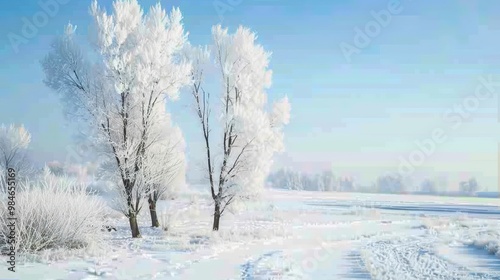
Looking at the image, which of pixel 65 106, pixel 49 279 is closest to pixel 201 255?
pixel 49 279

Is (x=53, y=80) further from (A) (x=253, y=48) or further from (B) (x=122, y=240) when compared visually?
(A) (x=253, y=48)

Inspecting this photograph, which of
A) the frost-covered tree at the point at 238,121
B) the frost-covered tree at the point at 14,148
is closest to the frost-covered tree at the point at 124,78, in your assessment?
the frost-covered tree at the point at 238,121

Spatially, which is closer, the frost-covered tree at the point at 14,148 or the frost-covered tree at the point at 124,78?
the frost-covered tree at the point at 124,78

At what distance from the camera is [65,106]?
16.4 meters

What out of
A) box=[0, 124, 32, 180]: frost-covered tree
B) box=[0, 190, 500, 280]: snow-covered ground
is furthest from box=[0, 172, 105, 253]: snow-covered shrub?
box=[0, 124, 32, 180]: frost-covered tree

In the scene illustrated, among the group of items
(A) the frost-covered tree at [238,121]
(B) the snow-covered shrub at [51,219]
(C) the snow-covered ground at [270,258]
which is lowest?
(C) the snow-covered ground at [270,258]

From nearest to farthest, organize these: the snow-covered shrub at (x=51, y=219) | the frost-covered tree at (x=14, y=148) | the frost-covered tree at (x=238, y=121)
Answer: the snow-covered shrub at (x=51, y=219), the frost-covered tree at (x=238, y=121), the frost-covered tree at (x=14, y=148)

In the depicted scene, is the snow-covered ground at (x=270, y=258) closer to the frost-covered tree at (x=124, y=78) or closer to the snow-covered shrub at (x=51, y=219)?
the snow-covered shrub at (x=51, y=219)

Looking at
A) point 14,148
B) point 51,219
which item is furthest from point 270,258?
point 14,148

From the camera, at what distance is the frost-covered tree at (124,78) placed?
15617mm

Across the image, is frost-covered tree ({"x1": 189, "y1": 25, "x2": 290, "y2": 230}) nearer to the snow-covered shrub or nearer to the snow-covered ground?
the snow-covered ground

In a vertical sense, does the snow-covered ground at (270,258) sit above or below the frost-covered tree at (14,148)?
below

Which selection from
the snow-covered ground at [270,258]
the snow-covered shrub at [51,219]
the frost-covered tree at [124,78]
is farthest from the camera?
the frost-covered tree at [124,78]

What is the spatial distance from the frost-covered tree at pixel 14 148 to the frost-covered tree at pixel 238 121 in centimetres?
2006
